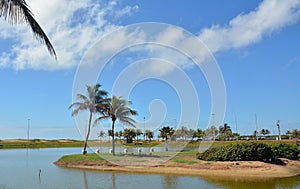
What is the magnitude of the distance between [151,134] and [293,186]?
74784 mm

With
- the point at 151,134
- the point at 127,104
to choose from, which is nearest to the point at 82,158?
the point at 127,104

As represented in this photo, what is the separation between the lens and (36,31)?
34.1 ft

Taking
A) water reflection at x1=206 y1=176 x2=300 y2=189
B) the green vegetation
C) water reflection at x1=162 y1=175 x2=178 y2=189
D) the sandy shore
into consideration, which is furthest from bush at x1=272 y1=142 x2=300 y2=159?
the green vegetation

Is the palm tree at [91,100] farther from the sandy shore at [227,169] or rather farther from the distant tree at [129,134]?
the distant tree at [129,134]

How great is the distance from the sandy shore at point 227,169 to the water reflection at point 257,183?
1.37 m

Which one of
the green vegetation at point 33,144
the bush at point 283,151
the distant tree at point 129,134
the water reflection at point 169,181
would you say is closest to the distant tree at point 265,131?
the distant tree at point 129,134

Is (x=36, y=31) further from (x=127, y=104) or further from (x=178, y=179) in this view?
(x=127, y=104)

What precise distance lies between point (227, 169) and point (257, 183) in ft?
15.9

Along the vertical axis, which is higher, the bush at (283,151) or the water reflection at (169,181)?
the bush at (283,151)

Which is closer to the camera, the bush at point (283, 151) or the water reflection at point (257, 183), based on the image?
the water reflection at point (257, 183)

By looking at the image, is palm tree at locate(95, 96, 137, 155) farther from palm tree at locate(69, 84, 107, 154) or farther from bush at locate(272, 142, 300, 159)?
bush at locate(272, 142, 300, 159)

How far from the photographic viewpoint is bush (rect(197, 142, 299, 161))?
1068 inches

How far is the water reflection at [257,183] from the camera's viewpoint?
19.5 metres

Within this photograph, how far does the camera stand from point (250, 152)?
88.9 ft
